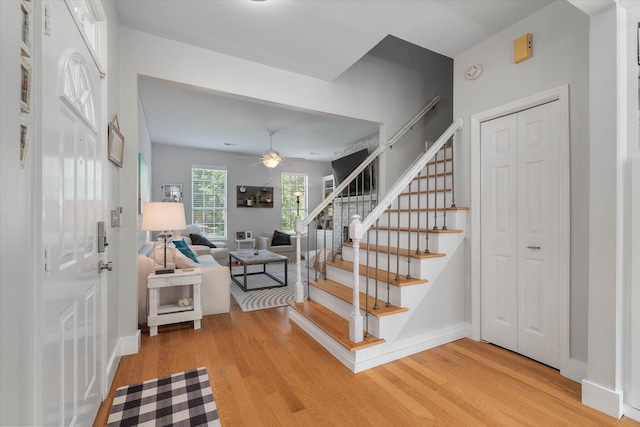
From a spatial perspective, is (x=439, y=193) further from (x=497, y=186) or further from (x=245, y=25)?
(x=245, y=25)

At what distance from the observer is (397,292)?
7.86 ft

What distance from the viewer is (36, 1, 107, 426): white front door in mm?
1048

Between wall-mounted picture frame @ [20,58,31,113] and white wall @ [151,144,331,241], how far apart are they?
250 inches

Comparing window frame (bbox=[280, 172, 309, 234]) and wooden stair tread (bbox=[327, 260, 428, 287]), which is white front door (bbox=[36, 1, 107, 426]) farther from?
window frame (bbox=[280, 172, 309, 234])

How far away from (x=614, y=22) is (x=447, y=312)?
7.78 ft

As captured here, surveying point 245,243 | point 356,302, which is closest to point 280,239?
point 245,243

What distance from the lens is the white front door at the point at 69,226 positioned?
105cm

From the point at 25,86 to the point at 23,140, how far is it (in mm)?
171

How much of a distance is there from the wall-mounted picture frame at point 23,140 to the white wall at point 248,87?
179 cm

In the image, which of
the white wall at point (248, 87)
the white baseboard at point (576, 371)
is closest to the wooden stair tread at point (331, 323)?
the white baseboard at point (576, 371)

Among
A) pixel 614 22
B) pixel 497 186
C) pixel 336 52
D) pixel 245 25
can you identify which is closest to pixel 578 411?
pixel 497 186

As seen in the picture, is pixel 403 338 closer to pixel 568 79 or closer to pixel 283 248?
pixel 568 79

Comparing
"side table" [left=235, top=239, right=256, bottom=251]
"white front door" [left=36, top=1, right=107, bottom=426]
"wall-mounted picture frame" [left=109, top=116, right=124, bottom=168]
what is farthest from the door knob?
"side table" [left=235, top=239, right=256, bottom=251]

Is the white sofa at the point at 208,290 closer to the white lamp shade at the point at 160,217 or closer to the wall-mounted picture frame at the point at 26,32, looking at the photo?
the white lamp shade at the point at 160,217
